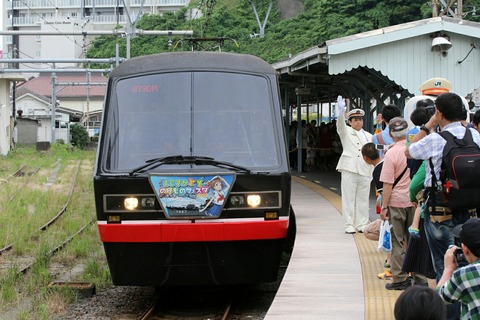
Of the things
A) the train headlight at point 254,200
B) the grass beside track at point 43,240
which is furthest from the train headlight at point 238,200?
the grass beside track at point 43,240

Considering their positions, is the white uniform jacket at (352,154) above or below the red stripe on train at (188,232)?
above

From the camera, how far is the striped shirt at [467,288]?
15.6 feet

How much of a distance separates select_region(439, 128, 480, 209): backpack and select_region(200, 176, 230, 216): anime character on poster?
2.99 meters

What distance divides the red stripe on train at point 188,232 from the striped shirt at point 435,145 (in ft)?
8.99

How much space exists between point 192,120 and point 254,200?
1155mm

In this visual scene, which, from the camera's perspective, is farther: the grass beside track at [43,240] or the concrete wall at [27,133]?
the concrete wall at [27,133]

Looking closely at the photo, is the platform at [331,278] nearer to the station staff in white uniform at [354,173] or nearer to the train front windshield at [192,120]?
the station staff in white uniform at [354,173]

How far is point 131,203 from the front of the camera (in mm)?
8859

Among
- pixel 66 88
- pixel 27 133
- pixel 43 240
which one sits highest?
pixel 66 88

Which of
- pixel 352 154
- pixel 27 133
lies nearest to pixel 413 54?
pixel 352 154

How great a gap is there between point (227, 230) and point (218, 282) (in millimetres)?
604

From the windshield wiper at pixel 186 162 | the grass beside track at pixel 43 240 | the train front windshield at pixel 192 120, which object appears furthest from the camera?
the grass beside track at pixel 43 240

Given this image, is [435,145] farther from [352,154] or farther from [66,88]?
[66,88]

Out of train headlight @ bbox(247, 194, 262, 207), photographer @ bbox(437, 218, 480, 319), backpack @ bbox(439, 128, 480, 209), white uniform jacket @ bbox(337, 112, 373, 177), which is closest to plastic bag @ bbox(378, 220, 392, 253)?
train headlight @ bbox(247, 194, 262, 207)
